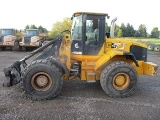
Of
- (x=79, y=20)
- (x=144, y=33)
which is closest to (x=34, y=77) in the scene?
(x=79, y=20)

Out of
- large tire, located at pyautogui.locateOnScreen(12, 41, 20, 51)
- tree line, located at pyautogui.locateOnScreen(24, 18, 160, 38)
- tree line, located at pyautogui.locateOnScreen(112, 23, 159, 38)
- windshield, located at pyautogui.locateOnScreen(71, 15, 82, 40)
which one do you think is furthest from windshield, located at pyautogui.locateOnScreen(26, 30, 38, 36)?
tree line, located at pyautogui.locateOnScreen(112, 23, 159, 38)

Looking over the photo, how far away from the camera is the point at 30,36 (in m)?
19.6

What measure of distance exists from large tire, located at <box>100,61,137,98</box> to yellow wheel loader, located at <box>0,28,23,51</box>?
14.8m

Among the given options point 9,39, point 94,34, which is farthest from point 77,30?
point 9,39

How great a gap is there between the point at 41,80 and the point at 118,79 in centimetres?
205

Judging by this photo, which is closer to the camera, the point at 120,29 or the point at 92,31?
the point at 92,31

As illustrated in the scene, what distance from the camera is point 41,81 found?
19.7 feet

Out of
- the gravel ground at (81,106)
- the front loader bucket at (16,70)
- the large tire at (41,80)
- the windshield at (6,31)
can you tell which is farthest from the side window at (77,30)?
the windshield at (6,31)

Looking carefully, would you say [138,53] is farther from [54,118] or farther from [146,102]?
[54,118]

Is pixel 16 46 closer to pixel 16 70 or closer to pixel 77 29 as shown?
pixel 16 70

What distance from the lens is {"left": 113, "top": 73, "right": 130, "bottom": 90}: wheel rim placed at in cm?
632

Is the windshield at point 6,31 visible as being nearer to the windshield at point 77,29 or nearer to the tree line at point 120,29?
the tree line at point 120,29

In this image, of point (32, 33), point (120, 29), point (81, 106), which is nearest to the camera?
point (81, 106)

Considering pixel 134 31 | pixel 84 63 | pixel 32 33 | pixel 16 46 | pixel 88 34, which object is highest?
pixel 134 31
